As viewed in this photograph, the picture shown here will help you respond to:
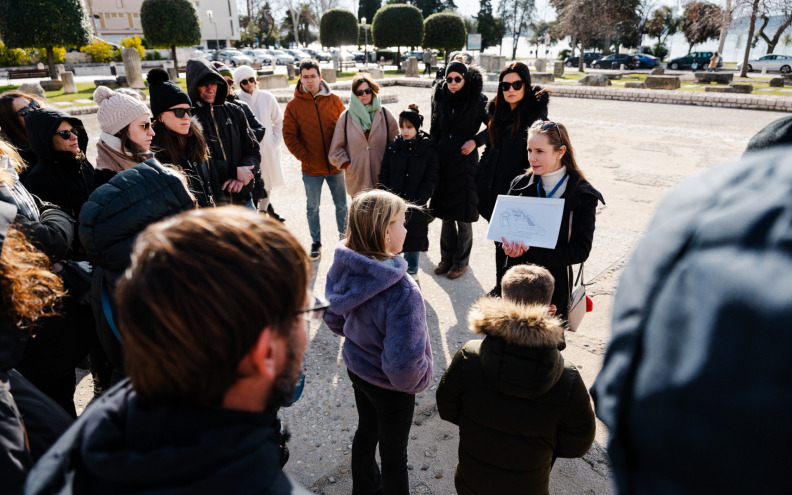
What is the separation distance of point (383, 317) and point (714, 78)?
2753 cm

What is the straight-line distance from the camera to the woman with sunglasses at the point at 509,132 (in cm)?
394

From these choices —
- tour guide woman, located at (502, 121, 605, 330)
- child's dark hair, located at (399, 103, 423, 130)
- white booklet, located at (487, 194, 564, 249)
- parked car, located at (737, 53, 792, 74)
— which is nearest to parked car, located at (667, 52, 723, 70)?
parked car, located at (737, 53, 792, 74)

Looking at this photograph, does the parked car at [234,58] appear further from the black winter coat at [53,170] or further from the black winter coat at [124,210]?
the black winter coat at [124,210]

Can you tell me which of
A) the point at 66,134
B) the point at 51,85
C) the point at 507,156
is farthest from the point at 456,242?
the point at 51,85

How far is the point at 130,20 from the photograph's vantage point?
5800cm

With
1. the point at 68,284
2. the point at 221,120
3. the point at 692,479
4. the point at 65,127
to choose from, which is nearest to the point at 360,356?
the point at 68,284

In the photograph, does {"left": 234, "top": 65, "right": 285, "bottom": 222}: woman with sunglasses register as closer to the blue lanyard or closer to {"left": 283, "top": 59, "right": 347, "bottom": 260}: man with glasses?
{"left": 283, "top": 59, "right": 347, "bottom": 260}: man with glasses

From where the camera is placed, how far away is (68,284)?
2.48m

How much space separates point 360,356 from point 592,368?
204 centimetres

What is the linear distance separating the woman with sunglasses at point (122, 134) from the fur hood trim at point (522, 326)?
2.61 meters

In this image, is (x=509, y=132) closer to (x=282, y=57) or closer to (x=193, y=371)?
(x=193, y=371)

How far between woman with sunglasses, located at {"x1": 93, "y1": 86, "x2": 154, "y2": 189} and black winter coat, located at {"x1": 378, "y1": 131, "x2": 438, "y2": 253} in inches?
82.8

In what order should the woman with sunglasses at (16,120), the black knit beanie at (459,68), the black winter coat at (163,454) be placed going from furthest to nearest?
the black knit beanie at (459,68) < the woman with sunglasses at (16,120) < the black winter coat at (163,454)

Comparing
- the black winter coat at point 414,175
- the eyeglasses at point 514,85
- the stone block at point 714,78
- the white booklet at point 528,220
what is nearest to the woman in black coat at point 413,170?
the black winter coat at point 414,175
